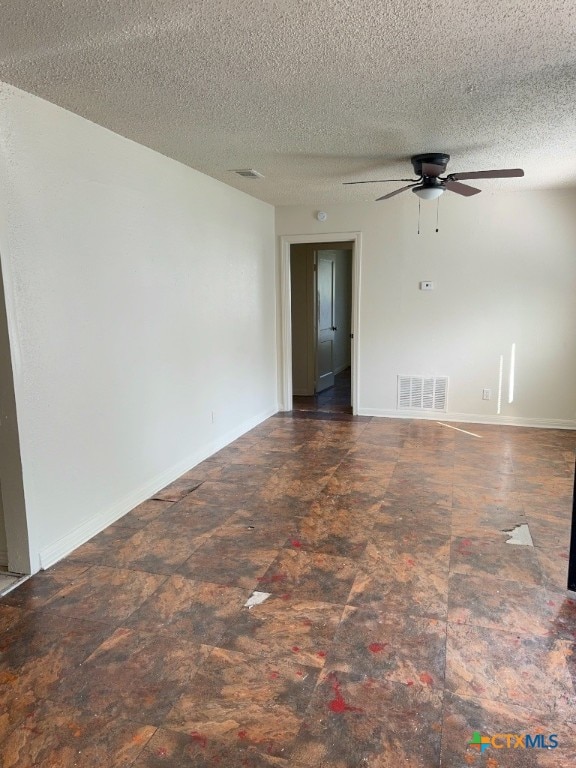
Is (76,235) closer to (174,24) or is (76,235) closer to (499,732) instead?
(174,24)

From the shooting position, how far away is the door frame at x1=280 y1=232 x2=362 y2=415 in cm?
602

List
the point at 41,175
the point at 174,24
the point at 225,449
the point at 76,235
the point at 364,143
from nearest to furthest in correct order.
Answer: the point at 174,24 → the point at 41,175 → the point at 76,235 → the point at 364,143 → the point at 225,449

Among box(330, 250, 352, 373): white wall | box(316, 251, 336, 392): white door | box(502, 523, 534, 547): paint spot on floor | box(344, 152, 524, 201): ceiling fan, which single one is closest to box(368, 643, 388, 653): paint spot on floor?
box(502, 523, 534, 547): paint spot on floor

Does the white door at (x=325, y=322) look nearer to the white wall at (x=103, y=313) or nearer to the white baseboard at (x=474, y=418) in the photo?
the white baseboard at (x=474, y=418)

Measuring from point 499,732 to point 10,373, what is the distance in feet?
8.46

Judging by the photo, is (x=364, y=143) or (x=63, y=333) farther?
(x=364, y=143)

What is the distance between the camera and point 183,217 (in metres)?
4.16

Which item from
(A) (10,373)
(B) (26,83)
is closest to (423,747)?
(A) (10,373)

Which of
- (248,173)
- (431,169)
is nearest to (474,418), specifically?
(431,169)

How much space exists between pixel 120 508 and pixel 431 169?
333 cm

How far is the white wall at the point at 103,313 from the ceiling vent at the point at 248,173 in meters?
0.33

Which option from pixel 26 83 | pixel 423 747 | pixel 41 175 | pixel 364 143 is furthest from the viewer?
pixel 364 143

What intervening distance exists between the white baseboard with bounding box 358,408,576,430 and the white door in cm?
155

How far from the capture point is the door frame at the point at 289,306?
6.02 m
